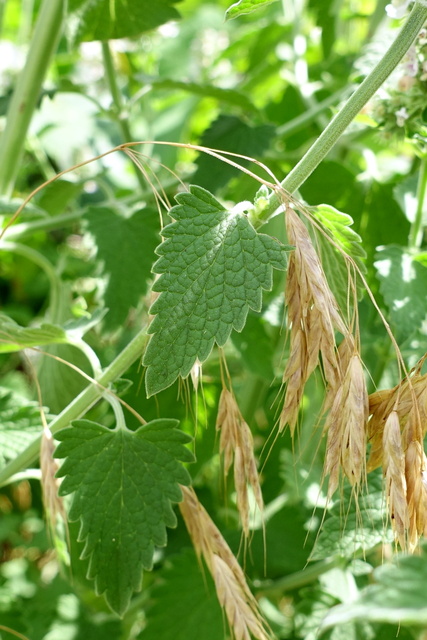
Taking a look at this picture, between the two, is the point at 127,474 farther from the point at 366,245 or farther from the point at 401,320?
the point at 366,245

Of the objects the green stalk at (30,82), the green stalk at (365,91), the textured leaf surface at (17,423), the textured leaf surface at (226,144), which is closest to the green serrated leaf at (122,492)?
the textured leaf surface at (17,423)

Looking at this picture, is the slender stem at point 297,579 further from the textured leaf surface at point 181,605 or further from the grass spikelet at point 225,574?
the grass spikelet at point 225,574

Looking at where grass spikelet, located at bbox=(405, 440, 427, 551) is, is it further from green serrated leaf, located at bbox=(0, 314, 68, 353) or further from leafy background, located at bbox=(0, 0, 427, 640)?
green serrated leaf, located at bbox=(0, 314, 68, 353)

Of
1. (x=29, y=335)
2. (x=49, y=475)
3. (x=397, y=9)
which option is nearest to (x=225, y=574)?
(x=49, y=475)

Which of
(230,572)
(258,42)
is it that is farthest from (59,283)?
(258,42)

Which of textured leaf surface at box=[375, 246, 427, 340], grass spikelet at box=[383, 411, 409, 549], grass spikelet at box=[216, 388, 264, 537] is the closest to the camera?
grass spikelet at box=[383, 411, 409, 549]

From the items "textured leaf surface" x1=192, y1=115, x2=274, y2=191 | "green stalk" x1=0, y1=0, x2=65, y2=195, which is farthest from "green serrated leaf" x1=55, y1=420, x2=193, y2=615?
"green stalk" x1=0, y1=0, x2=65, y2=195

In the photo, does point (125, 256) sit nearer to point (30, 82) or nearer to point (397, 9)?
point (30, 82)
